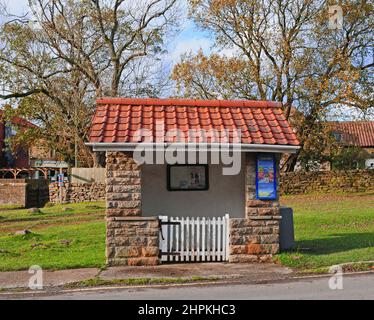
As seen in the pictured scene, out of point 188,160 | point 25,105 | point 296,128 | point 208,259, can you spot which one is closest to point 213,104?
point 188,160

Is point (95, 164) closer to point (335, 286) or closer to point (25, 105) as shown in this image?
point (25, 105)

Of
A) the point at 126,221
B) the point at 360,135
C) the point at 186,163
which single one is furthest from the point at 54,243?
the point at 360,135

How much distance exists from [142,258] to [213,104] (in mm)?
4065

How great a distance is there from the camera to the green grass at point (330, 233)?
1101 centimetres

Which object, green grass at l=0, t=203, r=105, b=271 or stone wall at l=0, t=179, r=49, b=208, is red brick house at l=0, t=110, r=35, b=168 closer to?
stone wall at l=0, t=179, r=49, b=208

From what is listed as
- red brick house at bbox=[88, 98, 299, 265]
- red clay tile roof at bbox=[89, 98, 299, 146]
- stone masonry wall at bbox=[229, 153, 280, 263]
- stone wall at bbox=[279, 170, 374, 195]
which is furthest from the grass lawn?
stone wall at bbox=[279, 170, 374, 195]

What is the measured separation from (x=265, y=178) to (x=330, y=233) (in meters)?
5.25

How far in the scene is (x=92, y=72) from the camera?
3222 cm

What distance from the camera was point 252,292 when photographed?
8500mm

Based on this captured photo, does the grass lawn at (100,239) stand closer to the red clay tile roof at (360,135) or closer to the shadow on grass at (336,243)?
the shadow on grass at (336,243)

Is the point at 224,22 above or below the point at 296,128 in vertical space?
above

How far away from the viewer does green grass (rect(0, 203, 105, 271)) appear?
37.7 ft

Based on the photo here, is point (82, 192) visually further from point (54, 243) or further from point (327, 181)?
point (54, 243)

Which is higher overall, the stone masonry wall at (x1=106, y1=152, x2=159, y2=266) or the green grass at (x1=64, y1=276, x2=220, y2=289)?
the stone masonry wall at (x1=106, y1=152, x2=159, y2=266)
